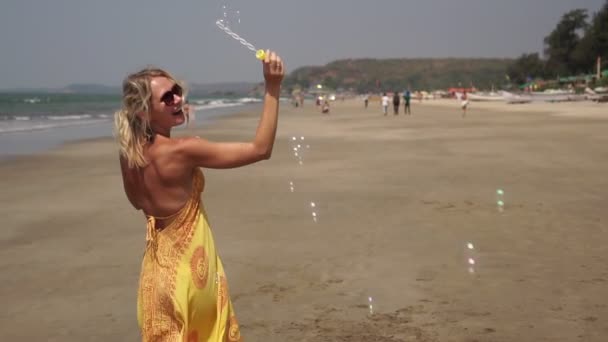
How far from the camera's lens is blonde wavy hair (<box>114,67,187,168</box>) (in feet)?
8.27

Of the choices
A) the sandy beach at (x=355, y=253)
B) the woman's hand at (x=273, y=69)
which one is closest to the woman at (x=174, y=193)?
the woman's hand at (x=273, y=69)

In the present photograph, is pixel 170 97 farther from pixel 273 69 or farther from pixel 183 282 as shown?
pixel 183 282

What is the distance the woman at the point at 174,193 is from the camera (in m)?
2.52

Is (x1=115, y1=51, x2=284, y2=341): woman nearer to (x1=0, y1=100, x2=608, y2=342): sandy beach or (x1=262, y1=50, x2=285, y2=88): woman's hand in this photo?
(x1=262, y1=50, x2=285, y2=88): woman's hand

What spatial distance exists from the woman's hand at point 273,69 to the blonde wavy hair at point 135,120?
42 centimetres

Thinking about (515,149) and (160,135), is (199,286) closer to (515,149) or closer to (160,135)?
(160,135)

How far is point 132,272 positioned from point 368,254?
2359 millimetres

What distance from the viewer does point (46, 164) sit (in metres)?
17.3

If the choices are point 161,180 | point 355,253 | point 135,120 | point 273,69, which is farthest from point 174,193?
point 355,253

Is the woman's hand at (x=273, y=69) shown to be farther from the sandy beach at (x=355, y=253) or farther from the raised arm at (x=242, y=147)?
the sandy beach at (x=355, y=253)

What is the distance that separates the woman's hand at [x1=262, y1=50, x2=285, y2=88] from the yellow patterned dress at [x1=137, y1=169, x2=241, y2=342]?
1.56ft

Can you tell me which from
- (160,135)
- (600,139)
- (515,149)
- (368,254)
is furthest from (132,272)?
(600,139)

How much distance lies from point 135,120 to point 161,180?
0.25 meters

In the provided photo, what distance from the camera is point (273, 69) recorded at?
246 centimetres
